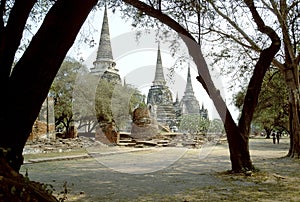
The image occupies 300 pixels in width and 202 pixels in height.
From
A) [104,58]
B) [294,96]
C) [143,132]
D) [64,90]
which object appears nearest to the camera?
[294,96]

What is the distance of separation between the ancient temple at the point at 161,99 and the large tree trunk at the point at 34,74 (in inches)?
1273

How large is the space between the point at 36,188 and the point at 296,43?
41.7ft

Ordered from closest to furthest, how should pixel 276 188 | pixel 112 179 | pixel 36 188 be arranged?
pixel 36 188 → pixel 276 188 → pixel 112 179

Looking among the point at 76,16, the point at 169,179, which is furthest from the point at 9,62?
the point at 169,179

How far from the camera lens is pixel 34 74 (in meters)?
3.07

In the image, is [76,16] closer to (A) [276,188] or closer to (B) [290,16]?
(A) [276,188]

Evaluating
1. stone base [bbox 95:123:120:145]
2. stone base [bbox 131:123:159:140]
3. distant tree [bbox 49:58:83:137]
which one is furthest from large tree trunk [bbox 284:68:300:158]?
distant tree [bbox 49:58:83:137]

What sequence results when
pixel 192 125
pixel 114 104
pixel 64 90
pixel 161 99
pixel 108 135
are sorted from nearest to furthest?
1. pixel 108 135
2. pixel 64 90
3. pixel 114 104
4. pixel 192 125
5. pixel 161 99

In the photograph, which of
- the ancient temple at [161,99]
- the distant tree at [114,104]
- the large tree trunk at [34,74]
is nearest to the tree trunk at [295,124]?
the large tree trunk at [34,74]

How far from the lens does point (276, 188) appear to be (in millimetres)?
6363

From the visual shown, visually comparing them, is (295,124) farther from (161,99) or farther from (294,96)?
(161,99)

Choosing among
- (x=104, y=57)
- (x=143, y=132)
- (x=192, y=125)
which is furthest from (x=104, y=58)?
(x=143, y=132)

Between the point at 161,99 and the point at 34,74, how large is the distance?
3601cm

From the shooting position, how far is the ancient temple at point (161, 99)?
37000 millimetres
